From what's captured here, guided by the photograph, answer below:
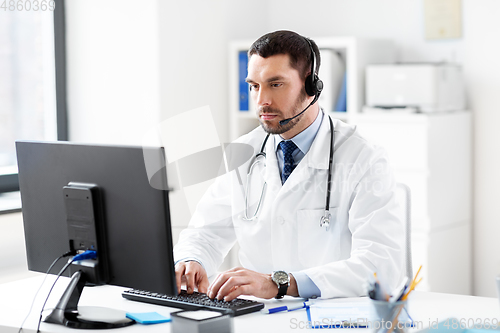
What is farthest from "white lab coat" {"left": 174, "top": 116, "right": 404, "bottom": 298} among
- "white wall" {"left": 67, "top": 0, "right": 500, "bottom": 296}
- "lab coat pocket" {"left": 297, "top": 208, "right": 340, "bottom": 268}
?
"white wall" {"left": 67, "top": 0, "right": 500, "bottom": 296}

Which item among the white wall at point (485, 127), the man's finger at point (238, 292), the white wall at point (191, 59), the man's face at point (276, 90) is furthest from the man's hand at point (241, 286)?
the white wall at point (485, 127)

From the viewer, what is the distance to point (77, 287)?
5.04ft

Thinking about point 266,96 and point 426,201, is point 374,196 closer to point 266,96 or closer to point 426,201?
point 266,96

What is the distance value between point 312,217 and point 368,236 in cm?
22

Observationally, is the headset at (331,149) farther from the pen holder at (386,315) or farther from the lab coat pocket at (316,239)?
the pen holder at (386,315)

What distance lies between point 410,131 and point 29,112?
196 centimetres

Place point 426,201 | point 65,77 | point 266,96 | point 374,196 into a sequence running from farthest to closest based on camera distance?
point 65,77 → point 426,201 → point 266,96 → point 374,196

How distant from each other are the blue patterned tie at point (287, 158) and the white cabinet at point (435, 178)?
46.7 inches

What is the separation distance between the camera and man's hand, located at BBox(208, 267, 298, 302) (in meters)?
1.59

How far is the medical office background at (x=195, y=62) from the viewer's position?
328cm

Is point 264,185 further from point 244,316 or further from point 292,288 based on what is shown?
point 244,316

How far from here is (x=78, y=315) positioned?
155 cm

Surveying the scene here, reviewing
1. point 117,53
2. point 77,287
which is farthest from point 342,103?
point 77,287

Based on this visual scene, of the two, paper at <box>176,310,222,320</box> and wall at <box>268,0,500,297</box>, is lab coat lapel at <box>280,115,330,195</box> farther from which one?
wall at <box>268,0,500,297</box>
